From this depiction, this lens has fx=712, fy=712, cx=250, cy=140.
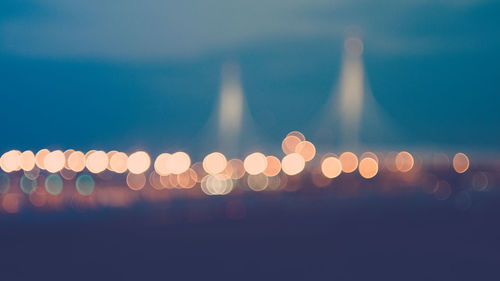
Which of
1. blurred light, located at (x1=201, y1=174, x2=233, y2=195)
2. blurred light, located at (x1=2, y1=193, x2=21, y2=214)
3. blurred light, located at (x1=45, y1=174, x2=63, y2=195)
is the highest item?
blurred light, located at (x1=201, y1=174, x2=233, y2=195)

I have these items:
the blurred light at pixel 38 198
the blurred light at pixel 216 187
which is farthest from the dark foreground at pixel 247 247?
the blurred light at pixel 216 187

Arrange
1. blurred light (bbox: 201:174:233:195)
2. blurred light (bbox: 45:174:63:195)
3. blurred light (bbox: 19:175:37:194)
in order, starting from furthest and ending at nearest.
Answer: blurred light (bbox: 201:174:233:195), blurred light (bbox: 19:175:37:194), blurred light (bbox: 45:174:63:195)

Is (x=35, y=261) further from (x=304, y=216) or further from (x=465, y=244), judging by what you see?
(x=304, y=216)

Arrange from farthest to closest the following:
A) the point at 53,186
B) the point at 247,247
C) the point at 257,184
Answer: the point at 257,184, the point at 53,186, the point at 247,247

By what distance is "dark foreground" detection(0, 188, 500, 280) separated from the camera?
1991 cm

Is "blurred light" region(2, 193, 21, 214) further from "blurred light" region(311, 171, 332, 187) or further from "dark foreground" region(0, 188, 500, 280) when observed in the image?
"blurred light" region(311, 171, 332, 187)

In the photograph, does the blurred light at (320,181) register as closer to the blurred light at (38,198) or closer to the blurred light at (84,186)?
the blurred light at (84,186)

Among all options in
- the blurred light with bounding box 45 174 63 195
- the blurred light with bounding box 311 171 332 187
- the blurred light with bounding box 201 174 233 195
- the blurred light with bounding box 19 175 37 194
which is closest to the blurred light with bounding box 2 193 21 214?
the blurred light with bounding box 45 174 63 195

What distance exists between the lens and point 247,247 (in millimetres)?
26797

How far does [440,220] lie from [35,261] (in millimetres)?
25949

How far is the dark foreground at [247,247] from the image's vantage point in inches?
784

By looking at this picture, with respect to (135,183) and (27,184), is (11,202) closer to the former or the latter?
(27,184)

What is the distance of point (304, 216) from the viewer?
45.1 meters

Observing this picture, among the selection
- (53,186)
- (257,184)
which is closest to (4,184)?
(53,186)
